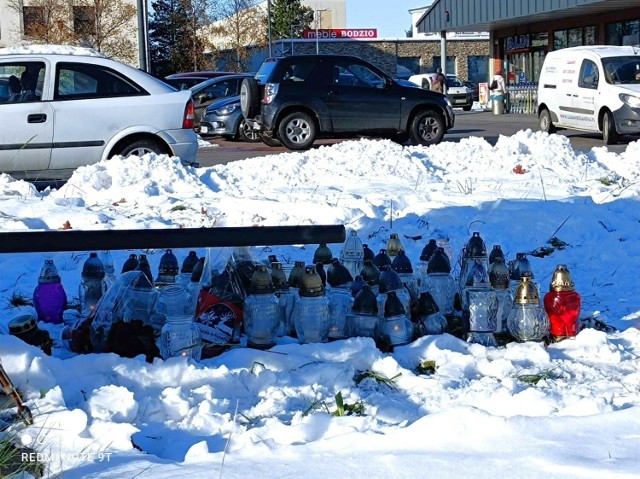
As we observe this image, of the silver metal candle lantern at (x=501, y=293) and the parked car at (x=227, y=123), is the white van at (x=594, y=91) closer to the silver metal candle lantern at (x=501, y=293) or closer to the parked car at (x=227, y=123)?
the parked car at (x=227, y=123)

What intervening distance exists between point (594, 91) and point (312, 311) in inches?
663

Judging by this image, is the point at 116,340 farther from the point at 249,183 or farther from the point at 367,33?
the point at 367,33

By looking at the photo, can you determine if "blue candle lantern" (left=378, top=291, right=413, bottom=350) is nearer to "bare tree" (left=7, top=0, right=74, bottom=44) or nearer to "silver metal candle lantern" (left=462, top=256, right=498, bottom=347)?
"silver metal candle lantern" (left=462, top=256, right=498, bottom=347)

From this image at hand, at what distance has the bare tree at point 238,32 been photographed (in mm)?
54312

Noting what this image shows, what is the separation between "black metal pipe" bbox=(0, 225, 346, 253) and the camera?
3.49 meters

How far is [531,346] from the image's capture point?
5.02 metres

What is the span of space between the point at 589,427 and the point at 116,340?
2330 millimetres

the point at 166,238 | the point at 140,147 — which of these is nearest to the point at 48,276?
the point at 166,238

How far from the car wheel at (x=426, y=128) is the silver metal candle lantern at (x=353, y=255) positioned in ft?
42.5

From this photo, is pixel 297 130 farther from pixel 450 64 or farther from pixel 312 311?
pixel 450 64

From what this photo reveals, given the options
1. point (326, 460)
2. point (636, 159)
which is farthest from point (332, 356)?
point (636, 159)

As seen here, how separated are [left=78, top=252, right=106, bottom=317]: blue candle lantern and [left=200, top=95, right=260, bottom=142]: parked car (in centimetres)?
1603

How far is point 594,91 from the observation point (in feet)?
67.4

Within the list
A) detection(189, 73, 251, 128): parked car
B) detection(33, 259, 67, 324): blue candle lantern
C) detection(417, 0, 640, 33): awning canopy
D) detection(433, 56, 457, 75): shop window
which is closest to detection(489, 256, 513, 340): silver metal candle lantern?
detection(33, 259, 67, 324): blue candle lantern
